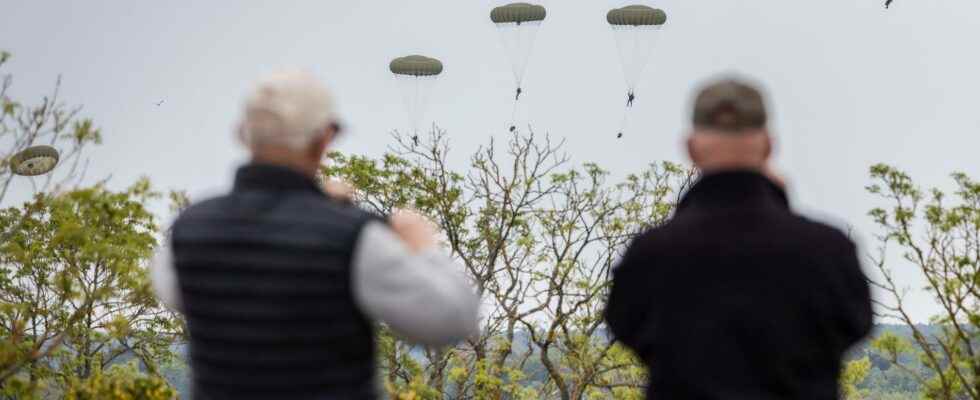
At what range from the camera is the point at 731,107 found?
2502 millimetres

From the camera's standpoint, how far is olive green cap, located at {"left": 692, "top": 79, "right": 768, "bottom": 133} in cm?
250

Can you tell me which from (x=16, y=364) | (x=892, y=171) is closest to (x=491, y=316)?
(x=892, y=171)

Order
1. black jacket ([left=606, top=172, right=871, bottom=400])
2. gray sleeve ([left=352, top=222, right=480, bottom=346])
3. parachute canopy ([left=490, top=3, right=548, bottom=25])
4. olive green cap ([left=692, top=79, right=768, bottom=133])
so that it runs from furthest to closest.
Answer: parachute canopy ([left=490, top=3, right=548, bottom=25]) → olive green cap ([left=692, top=79, right=768, bottom=133]) → black jacket ([left=606, top=172, right=871, bottom=400]) → gray sleeve ([left=352, top=222, right=480, bottom=346])

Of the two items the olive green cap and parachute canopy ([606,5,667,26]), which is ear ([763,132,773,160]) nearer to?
the olive green cap

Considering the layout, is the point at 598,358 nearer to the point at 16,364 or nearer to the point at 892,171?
the point at 892,171

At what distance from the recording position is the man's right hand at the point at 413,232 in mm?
2297

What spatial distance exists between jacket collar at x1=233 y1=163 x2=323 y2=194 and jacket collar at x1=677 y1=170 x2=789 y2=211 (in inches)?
32.9

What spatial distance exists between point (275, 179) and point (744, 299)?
100 cm

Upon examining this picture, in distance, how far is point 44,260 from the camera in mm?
28875

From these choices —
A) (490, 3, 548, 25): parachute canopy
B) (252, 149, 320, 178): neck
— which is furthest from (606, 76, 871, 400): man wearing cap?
(490, 3, 548, 25): parachute canopy

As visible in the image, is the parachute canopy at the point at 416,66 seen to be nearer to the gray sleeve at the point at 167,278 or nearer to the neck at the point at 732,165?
the gray sleeve at the point at 167,278

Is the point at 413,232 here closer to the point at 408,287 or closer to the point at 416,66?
the point at 408,287

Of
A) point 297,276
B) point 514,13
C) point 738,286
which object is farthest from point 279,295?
point 514,13

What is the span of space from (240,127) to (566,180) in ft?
86.9
